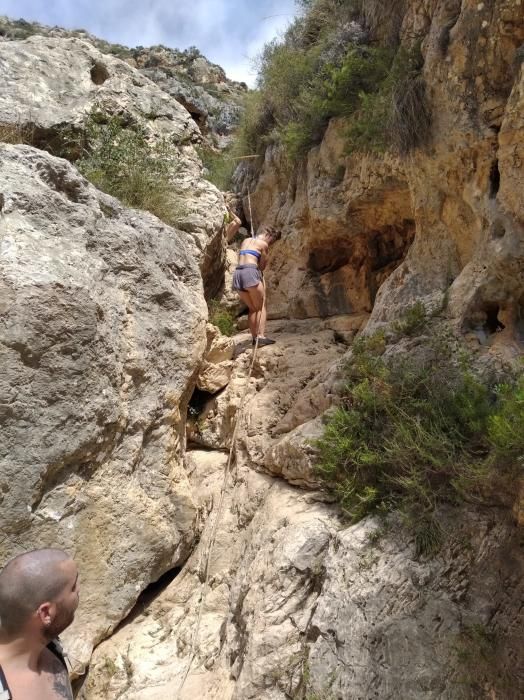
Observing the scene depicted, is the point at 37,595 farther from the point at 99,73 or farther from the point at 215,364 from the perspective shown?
the point at 99,73

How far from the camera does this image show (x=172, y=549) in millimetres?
4055

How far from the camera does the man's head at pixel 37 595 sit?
2076mm

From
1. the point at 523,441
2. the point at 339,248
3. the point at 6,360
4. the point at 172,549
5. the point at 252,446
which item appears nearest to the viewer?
the point at 523,441

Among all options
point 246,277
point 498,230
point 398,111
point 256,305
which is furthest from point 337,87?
point 498,230

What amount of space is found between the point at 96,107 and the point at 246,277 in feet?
8.47

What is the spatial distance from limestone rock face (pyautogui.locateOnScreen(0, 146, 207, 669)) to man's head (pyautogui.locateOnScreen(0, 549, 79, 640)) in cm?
128

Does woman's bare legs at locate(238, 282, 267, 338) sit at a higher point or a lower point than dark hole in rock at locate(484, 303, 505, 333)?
higher

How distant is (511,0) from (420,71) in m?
1.05

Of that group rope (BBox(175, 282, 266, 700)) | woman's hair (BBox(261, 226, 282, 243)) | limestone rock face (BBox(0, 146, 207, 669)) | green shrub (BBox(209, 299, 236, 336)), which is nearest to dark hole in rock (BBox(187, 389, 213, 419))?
rope (BBox(175, 282, 266, 700))

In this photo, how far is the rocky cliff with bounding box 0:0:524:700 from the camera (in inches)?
119

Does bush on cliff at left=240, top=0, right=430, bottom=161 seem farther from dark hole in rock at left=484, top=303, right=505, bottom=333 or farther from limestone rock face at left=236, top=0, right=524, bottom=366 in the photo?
dark hole in rock at left=484, top=303, right=505, bottom=333

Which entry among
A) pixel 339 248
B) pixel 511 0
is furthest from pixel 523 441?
pixel 339 248

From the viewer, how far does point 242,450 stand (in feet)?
15.9

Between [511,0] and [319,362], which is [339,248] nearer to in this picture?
[319,362]
